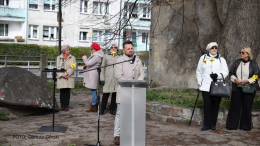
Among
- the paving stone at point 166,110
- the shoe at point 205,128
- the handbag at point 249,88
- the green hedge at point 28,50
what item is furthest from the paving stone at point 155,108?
the green hedge at point 28,50

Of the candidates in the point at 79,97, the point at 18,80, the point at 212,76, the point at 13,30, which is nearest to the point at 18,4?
the point at 13,30

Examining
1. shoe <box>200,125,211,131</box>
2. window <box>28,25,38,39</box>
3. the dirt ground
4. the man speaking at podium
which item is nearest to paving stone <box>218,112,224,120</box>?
the dirt ground

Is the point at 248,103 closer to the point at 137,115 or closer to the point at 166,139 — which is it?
the point at 166,139

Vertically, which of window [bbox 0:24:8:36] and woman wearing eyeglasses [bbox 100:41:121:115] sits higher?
window [bbox 0:24:8:36]

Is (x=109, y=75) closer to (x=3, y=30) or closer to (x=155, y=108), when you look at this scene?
(x=155, y=108)

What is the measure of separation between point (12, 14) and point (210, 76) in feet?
113

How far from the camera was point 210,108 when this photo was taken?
7590mm

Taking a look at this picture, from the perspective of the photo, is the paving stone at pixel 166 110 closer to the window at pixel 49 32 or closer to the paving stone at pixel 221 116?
the paving stone at pixel 221 116

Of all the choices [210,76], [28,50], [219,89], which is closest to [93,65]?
[210,76]

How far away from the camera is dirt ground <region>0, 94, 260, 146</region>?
20.6 feet

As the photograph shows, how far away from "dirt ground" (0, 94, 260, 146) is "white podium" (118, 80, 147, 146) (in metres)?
1.06

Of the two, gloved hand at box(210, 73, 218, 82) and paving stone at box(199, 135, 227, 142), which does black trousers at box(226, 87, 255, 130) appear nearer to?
gloved hand at box(210, 73, 218, 82)

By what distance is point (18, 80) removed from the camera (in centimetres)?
877

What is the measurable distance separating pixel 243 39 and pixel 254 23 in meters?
0.45
